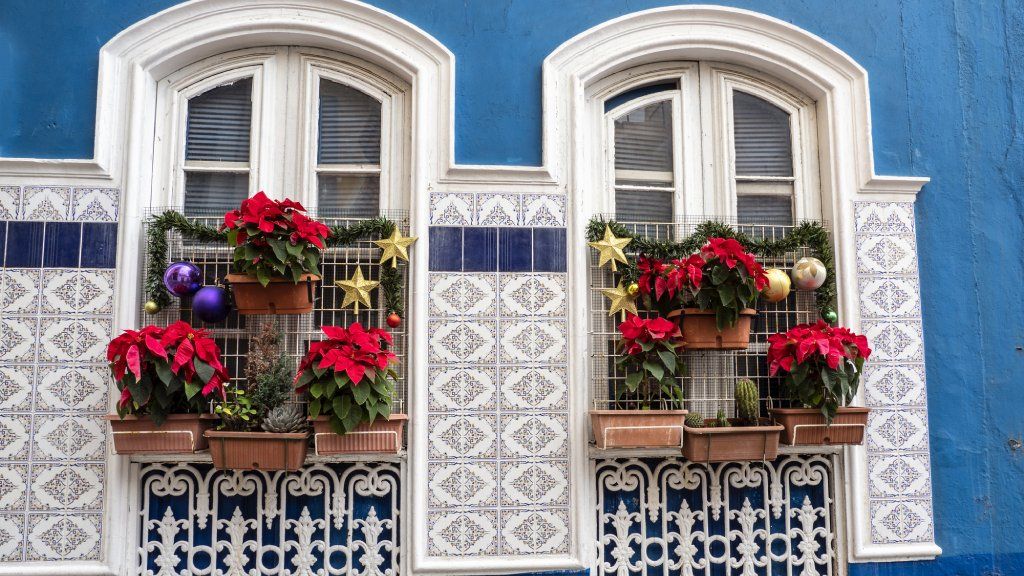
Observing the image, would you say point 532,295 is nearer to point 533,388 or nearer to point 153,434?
point 533,388

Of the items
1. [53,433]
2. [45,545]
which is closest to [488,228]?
[53,433]

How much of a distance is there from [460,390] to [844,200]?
91.6 inches

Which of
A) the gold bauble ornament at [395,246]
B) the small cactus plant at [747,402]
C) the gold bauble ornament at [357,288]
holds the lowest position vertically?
the small cactus plant at [747,402]

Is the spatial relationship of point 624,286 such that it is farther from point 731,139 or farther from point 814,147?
point 814,147

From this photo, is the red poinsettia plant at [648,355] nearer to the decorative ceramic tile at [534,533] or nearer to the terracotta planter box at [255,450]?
the decorative ceramic tile at [534,533]

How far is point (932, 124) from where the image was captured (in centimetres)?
455

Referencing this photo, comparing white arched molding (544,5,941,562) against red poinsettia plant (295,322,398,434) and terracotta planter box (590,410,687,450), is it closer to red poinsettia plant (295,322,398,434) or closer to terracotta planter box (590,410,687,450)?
terracotta planter box (590,410,687,450)

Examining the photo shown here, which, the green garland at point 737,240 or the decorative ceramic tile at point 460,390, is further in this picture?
the green garland at point 737,240

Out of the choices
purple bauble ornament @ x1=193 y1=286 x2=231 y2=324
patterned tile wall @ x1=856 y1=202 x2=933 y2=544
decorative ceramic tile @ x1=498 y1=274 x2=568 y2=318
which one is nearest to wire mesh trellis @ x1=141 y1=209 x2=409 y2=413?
purple bauble ornament @ x1=193 y1=286 x2=231 y2=324

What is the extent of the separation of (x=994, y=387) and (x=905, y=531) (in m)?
0.95

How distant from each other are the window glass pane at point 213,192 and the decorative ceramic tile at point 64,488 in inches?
56.1

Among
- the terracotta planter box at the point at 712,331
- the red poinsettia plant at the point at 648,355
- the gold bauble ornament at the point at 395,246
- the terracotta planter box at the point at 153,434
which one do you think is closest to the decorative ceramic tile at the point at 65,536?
the terracotta planter box at the point at 153,434

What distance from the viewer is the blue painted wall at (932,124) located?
420cm

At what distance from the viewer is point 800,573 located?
4211 mm
